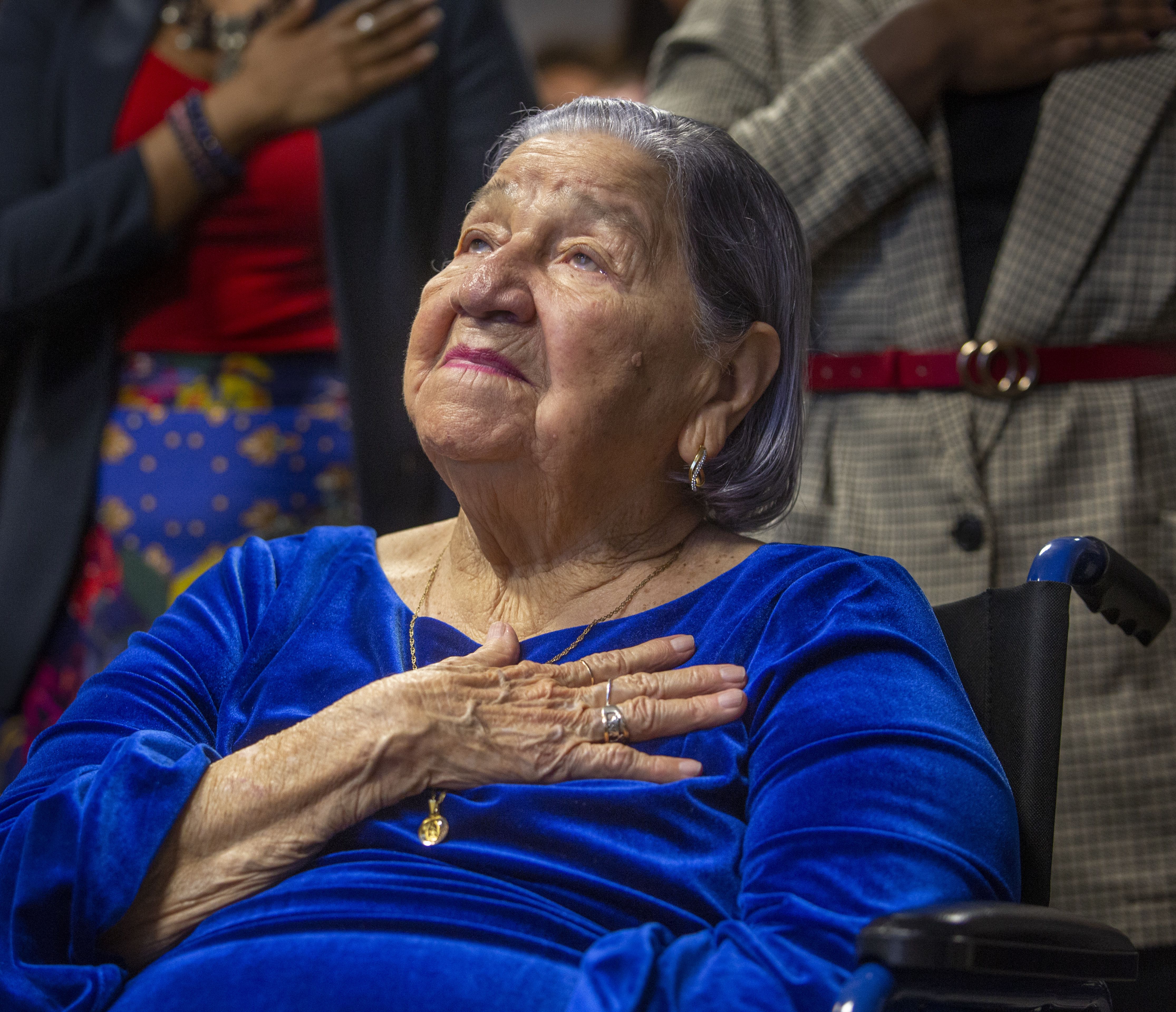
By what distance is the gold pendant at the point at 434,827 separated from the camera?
1155 millimetres

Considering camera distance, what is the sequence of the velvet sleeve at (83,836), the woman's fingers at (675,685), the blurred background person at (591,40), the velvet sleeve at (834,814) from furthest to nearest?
the blurred background person at (591,40) < the woman's fingers at (675,685) < the velvet sleeve at (83,836) < the velvet sleeve at (834,814)

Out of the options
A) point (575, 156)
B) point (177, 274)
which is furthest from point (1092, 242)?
point (177, 274)

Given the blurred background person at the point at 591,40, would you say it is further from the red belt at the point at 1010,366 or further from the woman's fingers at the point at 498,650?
the woman's fingers at the point at 498,650

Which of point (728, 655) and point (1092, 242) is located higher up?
point (1092, 242)

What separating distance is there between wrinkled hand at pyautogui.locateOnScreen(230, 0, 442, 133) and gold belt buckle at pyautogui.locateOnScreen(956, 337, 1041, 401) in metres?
0.99

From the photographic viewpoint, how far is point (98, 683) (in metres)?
1.30

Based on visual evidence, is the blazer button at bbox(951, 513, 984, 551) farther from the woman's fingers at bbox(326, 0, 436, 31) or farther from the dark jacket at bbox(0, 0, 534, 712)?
the woman's fingers at bbox(326, 0, 436, 31)

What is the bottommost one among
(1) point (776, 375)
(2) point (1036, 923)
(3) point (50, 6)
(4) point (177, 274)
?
(2) point (1036, 923)

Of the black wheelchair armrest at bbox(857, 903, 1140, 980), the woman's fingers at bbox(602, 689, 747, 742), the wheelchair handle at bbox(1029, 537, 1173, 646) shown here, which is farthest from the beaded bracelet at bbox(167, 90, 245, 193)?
the black wheelchair armrest at bbox(857, 903, 1140, 980)

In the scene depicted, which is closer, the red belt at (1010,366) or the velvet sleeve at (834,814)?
the velvet sleeve at (834,814)

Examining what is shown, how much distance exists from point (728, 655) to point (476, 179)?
2.71 feet

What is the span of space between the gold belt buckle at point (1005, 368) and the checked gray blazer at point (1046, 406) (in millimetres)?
15

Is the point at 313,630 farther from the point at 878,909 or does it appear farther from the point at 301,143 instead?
the point at 301,143

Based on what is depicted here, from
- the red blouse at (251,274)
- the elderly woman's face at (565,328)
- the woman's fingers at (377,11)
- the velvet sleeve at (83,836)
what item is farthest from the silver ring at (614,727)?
the woman's fingers at (377,11)
